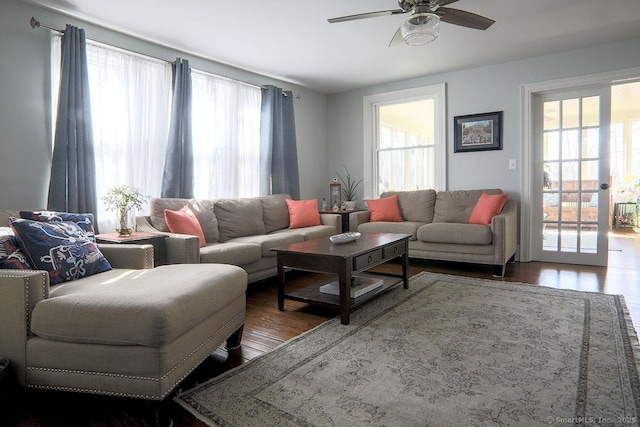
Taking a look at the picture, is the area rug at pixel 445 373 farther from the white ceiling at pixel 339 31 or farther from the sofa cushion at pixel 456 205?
the white ceiling at pixel 339 31

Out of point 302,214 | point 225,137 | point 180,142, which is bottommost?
point 302,214

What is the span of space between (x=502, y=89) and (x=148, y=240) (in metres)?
4.31

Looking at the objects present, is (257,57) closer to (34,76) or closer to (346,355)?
(34,76)

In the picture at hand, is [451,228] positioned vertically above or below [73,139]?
below

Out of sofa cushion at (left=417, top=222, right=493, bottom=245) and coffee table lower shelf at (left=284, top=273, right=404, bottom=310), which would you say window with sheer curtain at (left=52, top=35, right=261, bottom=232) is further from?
sofa cushion at (left=417, top=222, right=493, bottom=245)

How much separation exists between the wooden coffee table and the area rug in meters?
0.17

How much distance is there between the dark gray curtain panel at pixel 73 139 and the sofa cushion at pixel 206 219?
87cm

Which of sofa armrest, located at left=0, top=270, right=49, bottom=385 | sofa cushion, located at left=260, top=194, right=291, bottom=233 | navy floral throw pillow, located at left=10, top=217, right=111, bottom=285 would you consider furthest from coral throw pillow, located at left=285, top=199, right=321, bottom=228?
sofa armrest, located at left=0, top=270, right=49, bottom=385

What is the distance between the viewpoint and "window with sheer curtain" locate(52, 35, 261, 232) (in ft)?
11.3

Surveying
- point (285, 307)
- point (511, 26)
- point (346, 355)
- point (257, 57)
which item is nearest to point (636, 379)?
point (346, 355)

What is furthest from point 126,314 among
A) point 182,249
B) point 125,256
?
point 182,249

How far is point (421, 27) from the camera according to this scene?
2617mm

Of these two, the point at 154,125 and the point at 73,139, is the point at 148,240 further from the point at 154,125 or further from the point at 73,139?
the point at 154,125

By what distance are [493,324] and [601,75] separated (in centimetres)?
332
